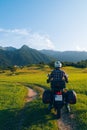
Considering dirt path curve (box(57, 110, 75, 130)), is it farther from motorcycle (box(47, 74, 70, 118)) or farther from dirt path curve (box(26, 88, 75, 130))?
motorcycle (box(47, 74, 70, 118))

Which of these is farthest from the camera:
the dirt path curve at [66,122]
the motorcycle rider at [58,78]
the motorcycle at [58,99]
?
the motorcycle rider at [58,78]

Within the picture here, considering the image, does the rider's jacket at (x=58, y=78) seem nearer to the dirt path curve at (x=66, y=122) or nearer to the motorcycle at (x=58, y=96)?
the motorcycle at (x=58, y=96)

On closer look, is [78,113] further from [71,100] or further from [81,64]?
[81,64]

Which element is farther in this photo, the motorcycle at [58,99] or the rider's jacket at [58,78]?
the rider's jacket at [58,78]

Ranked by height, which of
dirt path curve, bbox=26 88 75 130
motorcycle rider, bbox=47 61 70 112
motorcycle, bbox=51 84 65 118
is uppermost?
motorcycle rider, bbox=47 61 70 112

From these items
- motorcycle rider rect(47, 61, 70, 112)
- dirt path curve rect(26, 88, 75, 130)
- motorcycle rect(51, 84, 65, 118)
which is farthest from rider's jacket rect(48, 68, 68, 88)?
dirt path curve rect(26, 88, 75, 130)

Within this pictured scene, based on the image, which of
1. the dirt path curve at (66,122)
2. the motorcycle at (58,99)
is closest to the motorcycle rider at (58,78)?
the motorcycle at (58,99)

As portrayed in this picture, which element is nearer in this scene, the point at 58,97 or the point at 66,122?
→ the point at 66,122

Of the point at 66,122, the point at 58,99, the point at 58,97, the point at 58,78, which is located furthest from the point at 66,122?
the point at 58,78

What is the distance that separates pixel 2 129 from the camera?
61.5 ft

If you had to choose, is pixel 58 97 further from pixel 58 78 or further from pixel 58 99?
pixel 58 78

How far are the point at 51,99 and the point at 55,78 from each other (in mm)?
1418

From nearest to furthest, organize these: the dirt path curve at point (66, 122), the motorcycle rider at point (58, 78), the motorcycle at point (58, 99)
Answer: the dirt path curve at point (66, 122)
the motorcycle at point (58, 99)
the motorcycle rider at point (58, 78)

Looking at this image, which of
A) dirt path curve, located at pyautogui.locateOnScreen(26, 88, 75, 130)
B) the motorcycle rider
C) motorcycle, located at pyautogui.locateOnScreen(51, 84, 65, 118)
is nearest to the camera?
dirt path curve, located at pyautogui.locateOnScreen(26, 88, 75, 130)
